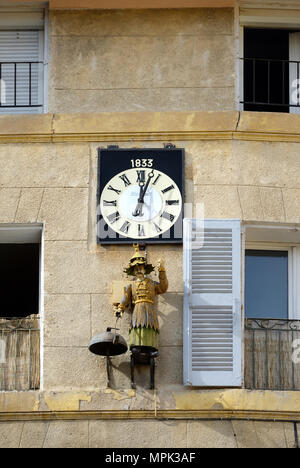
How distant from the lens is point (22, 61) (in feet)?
70.8

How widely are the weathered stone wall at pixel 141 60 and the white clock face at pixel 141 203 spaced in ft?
2.96

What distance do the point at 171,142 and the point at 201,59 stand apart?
1.07 meters

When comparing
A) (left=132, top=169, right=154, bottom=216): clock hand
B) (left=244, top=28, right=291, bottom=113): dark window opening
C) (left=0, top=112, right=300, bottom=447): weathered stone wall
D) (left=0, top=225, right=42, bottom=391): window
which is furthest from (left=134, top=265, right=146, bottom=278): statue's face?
(left=244, top=28, right=291, bottom=113): dark window opening

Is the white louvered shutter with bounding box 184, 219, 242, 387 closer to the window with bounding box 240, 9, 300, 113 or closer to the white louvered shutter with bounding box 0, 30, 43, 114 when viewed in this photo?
the window with bounding box 240, 9, 300, 113

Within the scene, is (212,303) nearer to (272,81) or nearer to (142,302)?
(142,302)

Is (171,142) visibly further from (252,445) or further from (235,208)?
(252,445)

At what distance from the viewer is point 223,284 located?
66.0 ft

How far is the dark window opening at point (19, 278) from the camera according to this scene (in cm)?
2272

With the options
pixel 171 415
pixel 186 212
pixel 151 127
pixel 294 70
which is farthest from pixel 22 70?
pixel 171 415

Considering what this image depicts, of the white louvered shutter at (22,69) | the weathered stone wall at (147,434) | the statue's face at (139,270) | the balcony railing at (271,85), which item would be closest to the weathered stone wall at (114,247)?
the weathered stone wall at (147,434)

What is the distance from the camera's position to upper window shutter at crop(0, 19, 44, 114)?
21.5m

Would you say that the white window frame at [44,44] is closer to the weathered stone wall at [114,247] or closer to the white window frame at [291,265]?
the weathered stone wall at [114,247]

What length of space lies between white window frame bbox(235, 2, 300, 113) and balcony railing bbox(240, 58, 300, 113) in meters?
0.15

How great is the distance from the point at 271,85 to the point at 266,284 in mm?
2538
